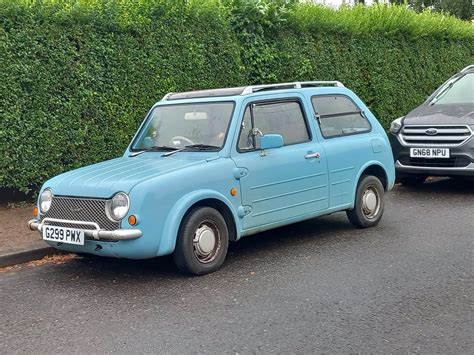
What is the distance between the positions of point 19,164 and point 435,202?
600 cm

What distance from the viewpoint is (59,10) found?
8602mm

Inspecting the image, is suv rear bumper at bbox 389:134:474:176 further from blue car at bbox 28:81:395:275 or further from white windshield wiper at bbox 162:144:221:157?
white windshield wiper at bbox 162:144:221:157

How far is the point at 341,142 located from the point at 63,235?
3.38m

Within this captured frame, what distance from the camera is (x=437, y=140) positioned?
32.1 feet

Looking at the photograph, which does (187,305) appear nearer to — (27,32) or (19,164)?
(19,164)

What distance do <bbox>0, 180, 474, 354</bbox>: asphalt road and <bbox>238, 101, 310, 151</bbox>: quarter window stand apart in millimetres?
1206

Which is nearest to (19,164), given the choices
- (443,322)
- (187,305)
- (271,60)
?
(187,305)

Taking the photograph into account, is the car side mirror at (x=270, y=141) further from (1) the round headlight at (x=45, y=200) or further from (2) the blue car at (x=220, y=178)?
(1) the round headlight at (x=45, y=200)

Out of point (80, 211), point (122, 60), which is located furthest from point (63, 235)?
point (122, 60)

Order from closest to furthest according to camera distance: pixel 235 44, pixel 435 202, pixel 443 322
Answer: pixel 443 322, pixel 435 202, pixel 235 44

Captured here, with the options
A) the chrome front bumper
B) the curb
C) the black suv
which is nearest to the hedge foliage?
the curb

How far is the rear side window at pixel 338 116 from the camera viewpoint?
7266 mm

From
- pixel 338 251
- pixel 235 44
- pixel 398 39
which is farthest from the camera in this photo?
pixel 398 39

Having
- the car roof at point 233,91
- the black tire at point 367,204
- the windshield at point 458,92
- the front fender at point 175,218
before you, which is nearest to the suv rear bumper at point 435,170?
the windshield at point 458,92
